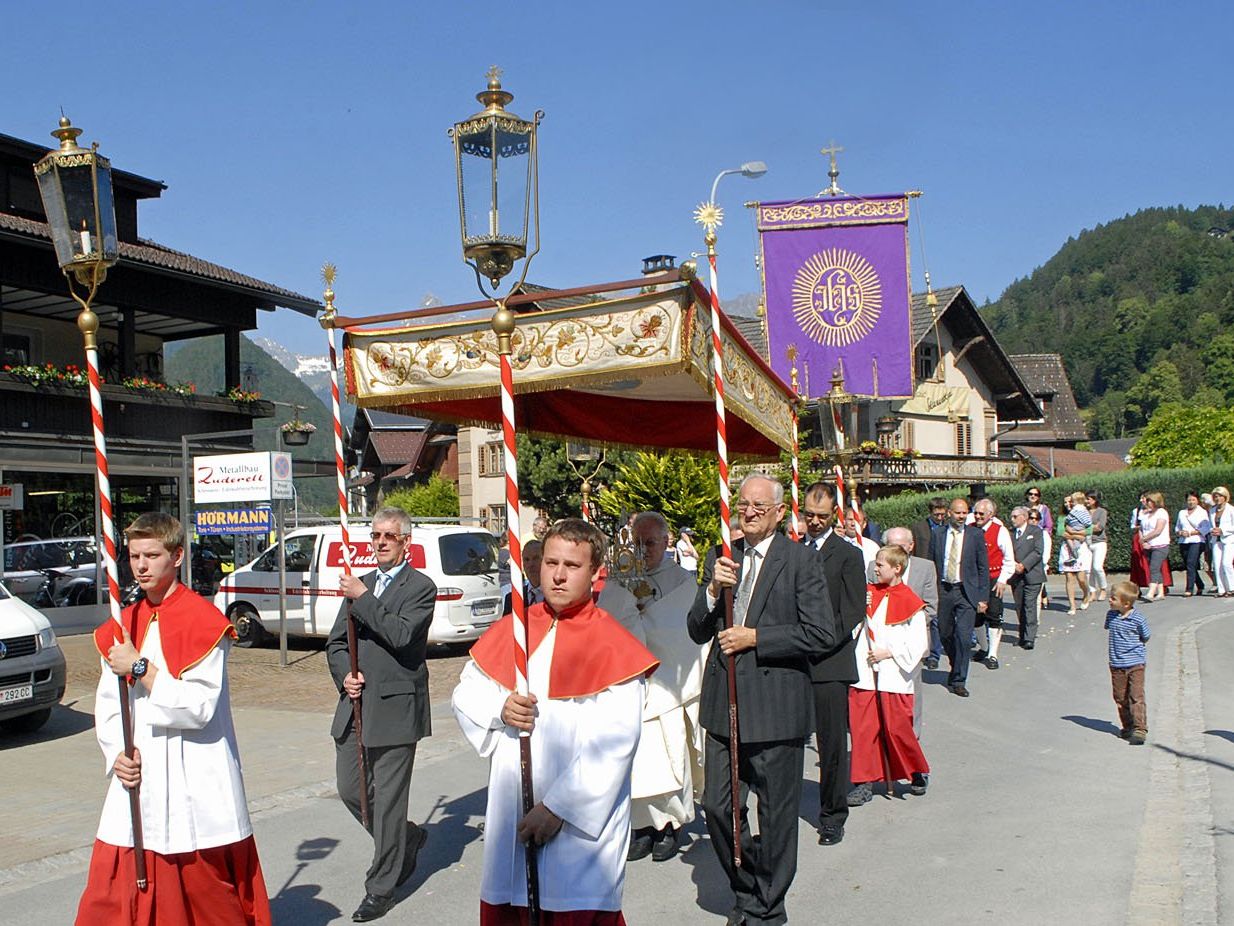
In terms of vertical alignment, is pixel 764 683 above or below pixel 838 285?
below

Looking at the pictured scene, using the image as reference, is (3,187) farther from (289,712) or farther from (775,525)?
(775,525)

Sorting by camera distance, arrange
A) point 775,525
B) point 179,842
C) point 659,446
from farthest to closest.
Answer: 1. point 659,446
2. point 775,525
3. point 179,842

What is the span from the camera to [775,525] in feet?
17.6

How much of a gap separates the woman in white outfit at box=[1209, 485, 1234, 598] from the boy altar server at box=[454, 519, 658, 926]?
17952 millimetres

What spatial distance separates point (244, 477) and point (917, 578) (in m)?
8.93

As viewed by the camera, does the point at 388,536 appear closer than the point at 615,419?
Yes

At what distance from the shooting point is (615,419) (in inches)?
341

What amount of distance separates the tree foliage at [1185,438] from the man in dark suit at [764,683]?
149ft

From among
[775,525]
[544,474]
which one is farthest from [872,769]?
[544,474]

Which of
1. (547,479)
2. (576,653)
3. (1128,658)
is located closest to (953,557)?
(1128,658)

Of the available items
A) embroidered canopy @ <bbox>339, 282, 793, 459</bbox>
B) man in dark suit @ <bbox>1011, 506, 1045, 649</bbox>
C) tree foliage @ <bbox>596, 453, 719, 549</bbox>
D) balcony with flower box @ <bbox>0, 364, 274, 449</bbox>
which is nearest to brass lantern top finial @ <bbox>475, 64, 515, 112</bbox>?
embroidered canopy @ <bbox>339, 282, 793, 459</bbox>

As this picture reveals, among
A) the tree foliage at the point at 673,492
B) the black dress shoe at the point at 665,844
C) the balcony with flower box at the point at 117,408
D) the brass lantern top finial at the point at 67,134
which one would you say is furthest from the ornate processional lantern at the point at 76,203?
the balcony with flower box at the point at 117,408

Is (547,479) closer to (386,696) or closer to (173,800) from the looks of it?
(386,696)

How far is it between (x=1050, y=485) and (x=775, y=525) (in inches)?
939
